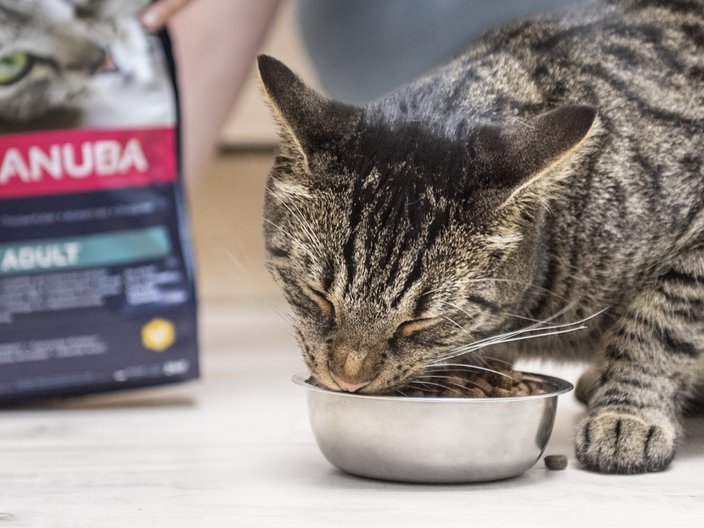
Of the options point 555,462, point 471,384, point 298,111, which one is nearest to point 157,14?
point 298,111

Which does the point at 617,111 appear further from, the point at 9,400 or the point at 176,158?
the point at 9,400

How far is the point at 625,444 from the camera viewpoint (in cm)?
131

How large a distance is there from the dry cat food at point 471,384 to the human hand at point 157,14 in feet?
2.75

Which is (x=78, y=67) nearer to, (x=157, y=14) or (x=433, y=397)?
(x=157, y=14)

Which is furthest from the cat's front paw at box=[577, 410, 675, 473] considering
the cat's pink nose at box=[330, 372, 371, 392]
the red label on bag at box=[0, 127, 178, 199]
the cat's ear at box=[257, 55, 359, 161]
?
the red label on bag at box=[0, 127, 178, 199]

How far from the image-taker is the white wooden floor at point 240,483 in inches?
44.3

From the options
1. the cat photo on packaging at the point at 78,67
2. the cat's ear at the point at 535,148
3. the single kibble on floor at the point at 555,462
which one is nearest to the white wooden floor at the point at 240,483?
the single kibble on floor at the point at 555,462

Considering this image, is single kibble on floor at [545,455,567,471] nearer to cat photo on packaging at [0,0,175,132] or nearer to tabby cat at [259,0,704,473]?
tabby cat at [259,0,704,473]

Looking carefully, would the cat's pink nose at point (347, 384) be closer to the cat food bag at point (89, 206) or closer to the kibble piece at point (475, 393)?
the kibble piece at point (475, 393)

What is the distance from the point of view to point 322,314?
1210mm

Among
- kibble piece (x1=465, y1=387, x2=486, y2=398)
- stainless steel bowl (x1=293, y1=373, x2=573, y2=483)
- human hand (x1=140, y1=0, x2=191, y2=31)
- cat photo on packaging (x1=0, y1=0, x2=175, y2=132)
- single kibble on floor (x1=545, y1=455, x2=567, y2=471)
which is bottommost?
single kibble on floor (x1=545, y1=455, x2=567, y2=471)

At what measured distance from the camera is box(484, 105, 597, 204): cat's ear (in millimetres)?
1118

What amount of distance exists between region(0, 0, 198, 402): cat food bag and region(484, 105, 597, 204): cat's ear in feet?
2.44

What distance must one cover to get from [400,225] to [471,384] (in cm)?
25
